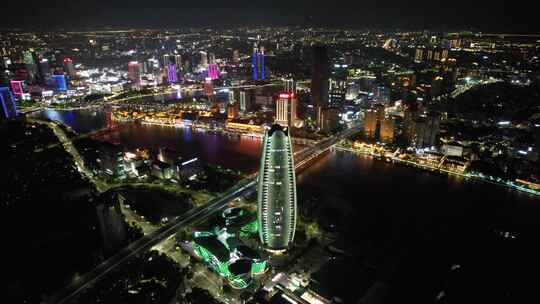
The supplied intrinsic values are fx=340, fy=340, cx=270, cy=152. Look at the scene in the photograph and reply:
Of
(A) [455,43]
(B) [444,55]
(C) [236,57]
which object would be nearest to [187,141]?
(C) [236,57]

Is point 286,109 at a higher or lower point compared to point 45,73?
lower

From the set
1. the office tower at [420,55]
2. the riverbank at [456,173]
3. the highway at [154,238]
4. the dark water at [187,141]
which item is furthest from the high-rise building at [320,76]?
the office tower at [420,55]

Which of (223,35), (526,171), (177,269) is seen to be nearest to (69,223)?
(177,269)

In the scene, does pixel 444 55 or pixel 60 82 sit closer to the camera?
pixel 60 82

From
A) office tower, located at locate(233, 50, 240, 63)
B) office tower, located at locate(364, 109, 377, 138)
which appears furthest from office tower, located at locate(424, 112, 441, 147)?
office tower, located at locate(233, 50, 240, 63)

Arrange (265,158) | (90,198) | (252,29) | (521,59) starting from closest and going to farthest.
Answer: (265,158) < (90,198) < (521,59) < (252,29)

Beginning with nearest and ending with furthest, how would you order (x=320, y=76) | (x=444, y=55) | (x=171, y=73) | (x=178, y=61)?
(x=320, y=76) → (x=171, y=73) → (x=178, y=61) → (x=444, y=55)

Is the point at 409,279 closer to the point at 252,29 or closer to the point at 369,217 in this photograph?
the point at 369,217

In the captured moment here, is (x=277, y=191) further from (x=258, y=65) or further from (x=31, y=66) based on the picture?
(x=31, y=66)
